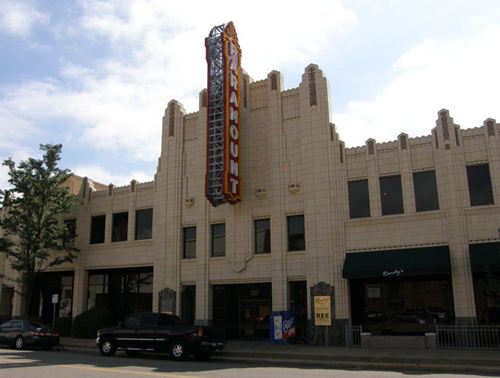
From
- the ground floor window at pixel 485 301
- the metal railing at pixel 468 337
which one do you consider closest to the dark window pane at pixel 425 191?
the ground floor window at pixel 485 301

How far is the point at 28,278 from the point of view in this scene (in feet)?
98.8

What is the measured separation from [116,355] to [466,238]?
16545 mm

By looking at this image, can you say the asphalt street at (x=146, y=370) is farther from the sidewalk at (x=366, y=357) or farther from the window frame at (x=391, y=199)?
the window frame at (x=391, y=199)

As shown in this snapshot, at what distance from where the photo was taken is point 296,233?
24859 mm

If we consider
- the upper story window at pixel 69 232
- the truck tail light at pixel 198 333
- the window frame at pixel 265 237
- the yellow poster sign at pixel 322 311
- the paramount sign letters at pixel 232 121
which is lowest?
the truck tail light at pixel 198 333

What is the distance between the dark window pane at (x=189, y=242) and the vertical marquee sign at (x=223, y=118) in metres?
3.42

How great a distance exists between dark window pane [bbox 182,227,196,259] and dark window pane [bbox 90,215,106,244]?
270 inches

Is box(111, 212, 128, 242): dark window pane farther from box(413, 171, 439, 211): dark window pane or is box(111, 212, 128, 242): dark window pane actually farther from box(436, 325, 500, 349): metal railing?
box(436, 325, 500, 349): metal railing

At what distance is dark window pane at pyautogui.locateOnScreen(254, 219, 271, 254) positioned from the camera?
2556 cm

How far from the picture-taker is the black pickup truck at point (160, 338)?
18.1 m

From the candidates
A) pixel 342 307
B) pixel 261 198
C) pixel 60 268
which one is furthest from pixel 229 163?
pixel 60 268

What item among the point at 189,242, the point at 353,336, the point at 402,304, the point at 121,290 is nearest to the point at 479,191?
the point at 402,304

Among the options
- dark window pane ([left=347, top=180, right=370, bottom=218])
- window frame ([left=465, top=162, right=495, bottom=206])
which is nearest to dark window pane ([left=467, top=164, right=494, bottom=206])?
window frame ([left=465, top=162, right=495, bottom=206])

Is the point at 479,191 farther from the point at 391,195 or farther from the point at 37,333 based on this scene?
the point at 37,333
